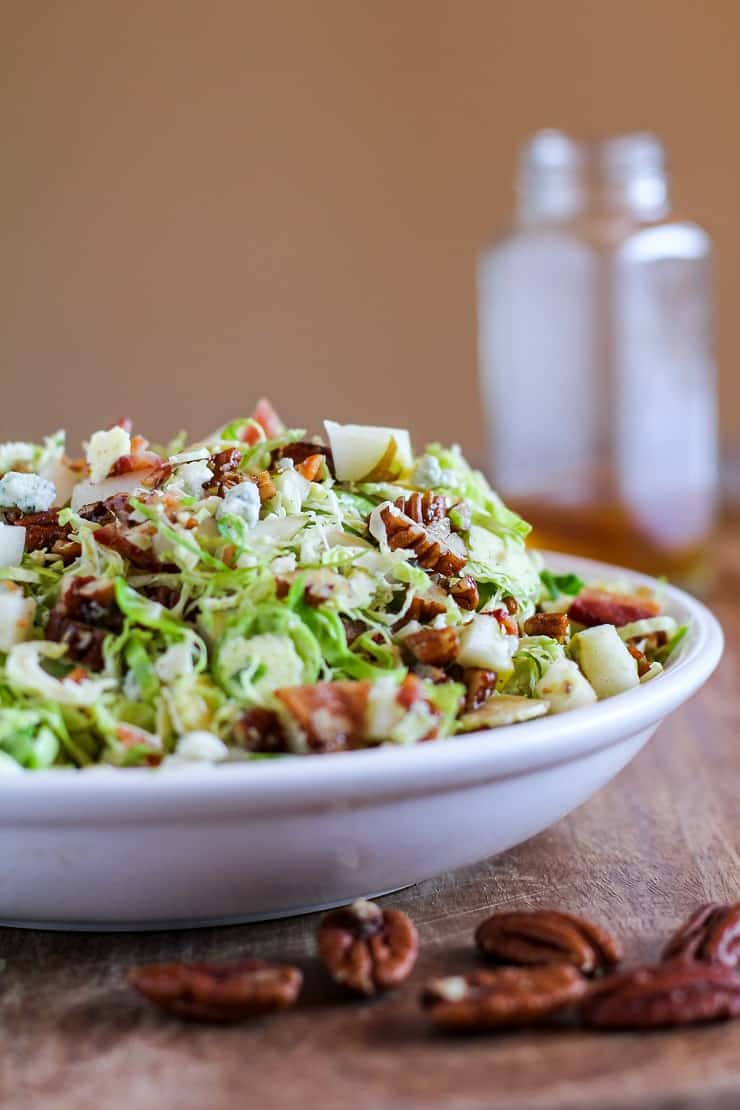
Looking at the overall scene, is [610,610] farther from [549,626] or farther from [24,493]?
[24,493]

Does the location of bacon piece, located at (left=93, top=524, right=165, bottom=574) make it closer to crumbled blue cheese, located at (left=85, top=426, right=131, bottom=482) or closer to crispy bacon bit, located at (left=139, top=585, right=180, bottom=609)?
A: crispy bacon bit, located at (left=139, top=585, right=180, bottom=609)

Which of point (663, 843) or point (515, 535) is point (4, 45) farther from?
point (663, 843)

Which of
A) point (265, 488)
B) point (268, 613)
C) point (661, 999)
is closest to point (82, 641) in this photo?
point (268, 613)

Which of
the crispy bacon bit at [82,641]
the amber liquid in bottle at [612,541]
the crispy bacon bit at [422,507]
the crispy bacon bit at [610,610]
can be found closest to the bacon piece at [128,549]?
the crispy bacon bit at [82,641]

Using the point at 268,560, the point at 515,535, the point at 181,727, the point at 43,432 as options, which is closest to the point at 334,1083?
the point at 181,727

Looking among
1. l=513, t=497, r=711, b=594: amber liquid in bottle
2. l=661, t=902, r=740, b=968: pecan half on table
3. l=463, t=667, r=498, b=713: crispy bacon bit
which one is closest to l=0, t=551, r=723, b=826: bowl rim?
l=463, t=667, r=498, b=713: crispy bacon bit

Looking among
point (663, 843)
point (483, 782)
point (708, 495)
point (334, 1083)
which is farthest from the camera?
point (708, 495)
